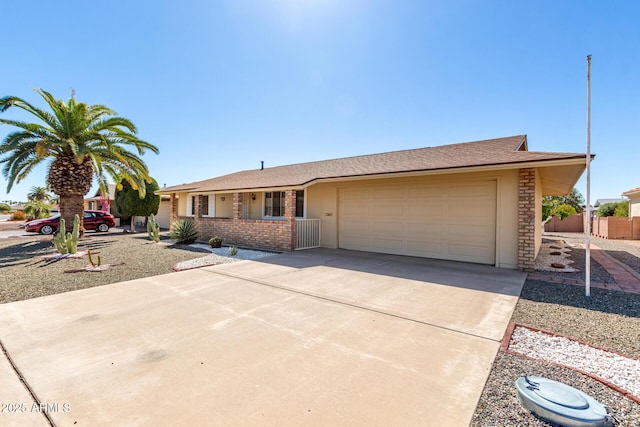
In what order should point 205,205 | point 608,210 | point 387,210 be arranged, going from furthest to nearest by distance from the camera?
1. point 608,210
2. point 205,205
3. point 387,210

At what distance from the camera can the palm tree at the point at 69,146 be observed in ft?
36.3

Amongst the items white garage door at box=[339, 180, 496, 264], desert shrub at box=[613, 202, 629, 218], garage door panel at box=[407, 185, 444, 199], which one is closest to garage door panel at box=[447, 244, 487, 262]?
white garage door at box=[339, 180, 496, 264]

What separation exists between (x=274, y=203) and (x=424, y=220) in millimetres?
6848

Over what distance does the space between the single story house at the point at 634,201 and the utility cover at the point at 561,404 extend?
25.2 meters

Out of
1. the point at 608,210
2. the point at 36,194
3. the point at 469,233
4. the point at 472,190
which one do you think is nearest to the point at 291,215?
the point at 469,233

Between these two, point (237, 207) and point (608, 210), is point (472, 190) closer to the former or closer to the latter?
point (237, 207)

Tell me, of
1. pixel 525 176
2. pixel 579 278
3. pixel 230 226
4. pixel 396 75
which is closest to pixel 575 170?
pixel 525 176

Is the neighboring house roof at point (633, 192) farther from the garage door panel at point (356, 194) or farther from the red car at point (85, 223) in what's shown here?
the red car at point (85, 223)

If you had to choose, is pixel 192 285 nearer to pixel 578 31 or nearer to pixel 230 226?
pixel 230 226

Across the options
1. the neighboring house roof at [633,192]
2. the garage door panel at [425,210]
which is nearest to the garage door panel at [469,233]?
the garage door panel at [425,210]

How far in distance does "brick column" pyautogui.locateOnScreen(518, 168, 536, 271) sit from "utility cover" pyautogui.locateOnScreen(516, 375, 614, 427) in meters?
6.00

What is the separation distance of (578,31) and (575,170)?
3.66m

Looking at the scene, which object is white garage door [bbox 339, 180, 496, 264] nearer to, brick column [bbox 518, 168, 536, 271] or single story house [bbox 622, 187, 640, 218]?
brick column [bbox 518, 168, 536, 271]

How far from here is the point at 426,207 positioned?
947cm
